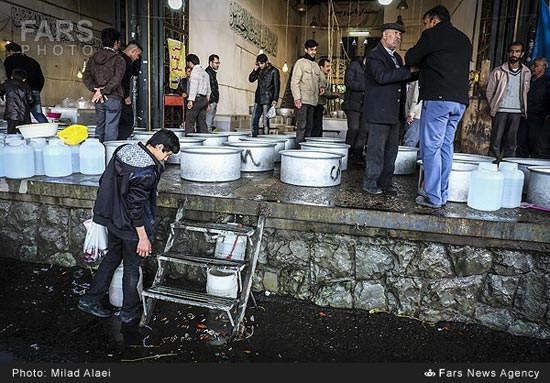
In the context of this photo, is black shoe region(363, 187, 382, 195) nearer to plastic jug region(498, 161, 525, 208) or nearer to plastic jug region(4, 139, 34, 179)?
plastic jug region(498, 161, 525, 208)

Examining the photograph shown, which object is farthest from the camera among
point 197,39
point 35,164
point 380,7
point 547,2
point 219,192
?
point 380,7

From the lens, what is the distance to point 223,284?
393 cm

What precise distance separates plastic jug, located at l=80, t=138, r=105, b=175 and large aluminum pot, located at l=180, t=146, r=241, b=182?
1093 mm

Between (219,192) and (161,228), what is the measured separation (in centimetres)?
71

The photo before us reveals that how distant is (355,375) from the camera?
3.32 meters

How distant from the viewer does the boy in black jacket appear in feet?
25.5

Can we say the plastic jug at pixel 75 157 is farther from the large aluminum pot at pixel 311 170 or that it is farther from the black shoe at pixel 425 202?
the black shoe at pixel 425 202

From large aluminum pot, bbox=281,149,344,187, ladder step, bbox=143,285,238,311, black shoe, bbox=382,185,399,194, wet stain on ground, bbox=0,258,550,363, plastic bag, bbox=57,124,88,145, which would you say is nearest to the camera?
wet stain on ground, bbox=0,258,550,363

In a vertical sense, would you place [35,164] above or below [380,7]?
below

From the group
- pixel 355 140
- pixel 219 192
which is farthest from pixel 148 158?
pixel 355 140

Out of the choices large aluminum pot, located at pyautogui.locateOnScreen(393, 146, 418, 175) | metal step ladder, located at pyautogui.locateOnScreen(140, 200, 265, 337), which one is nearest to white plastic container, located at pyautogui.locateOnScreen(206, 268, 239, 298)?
metal step ladder, located at pyautogui.locateOnScreen(140, 200, 265, 337)

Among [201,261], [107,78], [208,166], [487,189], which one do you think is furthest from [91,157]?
[487,189]

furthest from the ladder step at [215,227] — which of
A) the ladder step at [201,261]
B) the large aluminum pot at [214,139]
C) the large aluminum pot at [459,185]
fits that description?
the large aluminum pot at [214,139]

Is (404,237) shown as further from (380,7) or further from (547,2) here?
(380,7)
